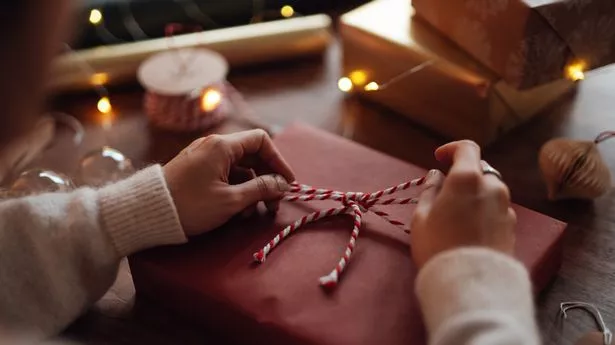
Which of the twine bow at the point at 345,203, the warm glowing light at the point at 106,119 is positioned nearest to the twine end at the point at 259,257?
the twine bow at the point at 345,203

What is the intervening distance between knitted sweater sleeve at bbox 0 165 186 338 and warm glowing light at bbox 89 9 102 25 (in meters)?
0.42

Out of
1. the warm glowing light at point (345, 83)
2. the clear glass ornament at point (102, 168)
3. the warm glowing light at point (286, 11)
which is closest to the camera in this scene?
the clear glass ornament at point (102, 168)

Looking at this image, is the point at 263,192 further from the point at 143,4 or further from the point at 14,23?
the point at 143,4

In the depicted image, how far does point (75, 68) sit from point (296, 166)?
0.39 metres

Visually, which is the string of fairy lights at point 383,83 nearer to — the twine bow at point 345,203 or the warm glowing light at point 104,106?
the twine bow at point 345,203

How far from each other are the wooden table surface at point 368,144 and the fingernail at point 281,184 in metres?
0.16

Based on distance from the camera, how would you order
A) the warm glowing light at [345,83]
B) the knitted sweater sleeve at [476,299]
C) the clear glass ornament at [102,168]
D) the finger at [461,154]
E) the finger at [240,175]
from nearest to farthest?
1. the knitted sweater sleeve at [476,299]
2. the finger at [461,154]
3. the finger at [240,175]
4. the clear glass ornament at [102,168]
5. the warm glowing light at [345,83]

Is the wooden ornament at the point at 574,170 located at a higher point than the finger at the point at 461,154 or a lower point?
lower

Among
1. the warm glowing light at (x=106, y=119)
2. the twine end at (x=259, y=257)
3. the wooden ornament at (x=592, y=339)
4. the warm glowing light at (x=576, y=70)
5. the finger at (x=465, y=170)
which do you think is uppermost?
the warm glowing light at (x=576, y=70)

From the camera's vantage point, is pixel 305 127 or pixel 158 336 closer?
pixel 158 336

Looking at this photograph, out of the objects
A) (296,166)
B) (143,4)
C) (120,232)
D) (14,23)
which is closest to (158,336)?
(120,232)

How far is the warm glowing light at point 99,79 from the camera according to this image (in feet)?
3.37

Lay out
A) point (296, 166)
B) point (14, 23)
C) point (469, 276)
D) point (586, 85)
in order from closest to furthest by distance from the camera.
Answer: point (14, 23) < point (469, 276) < point (296, 166) < point (586, 85)

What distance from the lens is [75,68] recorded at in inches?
40.4
